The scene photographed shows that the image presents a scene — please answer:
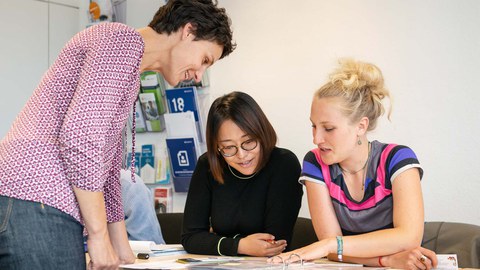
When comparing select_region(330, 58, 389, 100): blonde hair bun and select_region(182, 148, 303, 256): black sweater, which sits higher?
select_region(330, 58, 389, 100): blonde hair bun

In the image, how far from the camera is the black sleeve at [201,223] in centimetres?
255

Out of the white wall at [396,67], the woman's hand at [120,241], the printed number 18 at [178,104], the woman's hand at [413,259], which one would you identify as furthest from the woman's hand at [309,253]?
the printed number 18 at [178,104]

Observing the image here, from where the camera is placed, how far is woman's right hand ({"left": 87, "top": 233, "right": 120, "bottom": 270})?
154cm

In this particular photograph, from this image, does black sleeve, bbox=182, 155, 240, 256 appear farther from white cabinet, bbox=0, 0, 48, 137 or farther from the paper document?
Answer: white cabinet, bbox=0, 0, 48, 137

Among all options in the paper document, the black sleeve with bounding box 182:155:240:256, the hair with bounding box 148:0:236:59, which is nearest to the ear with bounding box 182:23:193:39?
the hair with bounding box 148:0:236:59

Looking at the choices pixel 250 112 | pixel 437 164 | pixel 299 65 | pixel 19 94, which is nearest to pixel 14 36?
pixel 19 94

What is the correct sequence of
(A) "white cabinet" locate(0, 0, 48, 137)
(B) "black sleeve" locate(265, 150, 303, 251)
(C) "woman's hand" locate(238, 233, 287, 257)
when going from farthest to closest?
(A) "white cabinet" locate(0, 0, 48, 137) < (B) "black sleeve" locate(265, 150, 303, 251) < (C) "woman's hand" locate(238, 233, 287, 257)

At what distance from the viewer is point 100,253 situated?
1554 millimetres

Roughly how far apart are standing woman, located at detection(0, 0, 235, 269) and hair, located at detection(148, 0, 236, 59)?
0.65ft

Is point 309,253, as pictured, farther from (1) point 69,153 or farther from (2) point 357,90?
(1) point 69,153

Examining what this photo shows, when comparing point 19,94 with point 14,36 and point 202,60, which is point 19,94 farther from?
point 202,60

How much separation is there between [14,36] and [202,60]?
344 centimetres

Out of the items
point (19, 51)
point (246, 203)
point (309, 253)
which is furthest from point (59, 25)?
point (309, 253)

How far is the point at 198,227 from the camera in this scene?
2.77 m
